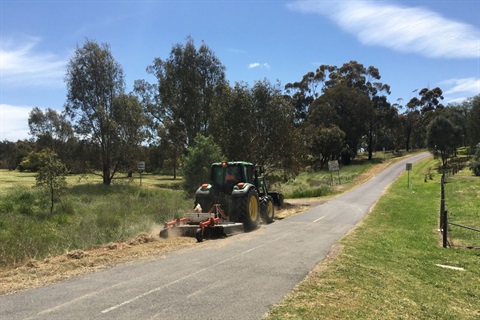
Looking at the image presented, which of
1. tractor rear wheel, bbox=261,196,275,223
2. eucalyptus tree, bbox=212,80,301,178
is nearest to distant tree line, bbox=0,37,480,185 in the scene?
eucalyptus tree, bbox=212,80,301,178

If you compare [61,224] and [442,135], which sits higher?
[442,135]

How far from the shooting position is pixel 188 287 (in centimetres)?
711

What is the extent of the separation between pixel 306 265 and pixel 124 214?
12841mm

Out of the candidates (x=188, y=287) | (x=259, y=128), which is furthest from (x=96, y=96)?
(x=188, y=287)

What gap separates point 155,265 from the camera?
8883 mm

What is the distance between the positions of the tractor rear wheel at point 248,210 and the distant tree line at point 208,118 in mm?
11310

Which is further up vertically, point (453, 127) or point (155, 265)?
point (453, 127)

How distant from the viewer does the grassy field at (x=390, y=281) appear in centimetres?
627

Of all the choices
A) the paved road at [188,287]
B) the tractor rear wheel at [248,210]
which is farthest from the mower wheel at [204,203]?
the paved road at [188,287]

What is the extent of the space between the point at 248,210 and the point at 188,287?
7.40 meters

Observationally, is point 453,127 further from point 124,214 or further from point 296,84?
point 124,214

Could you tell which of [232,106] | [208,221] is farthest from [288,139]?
[208,221]

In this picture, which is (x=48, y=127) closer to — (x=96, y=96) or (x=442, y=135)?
(x=96, y=96)

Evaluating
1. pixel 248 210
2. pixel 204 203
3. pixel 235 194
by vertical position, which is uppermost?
pixel 235 194
